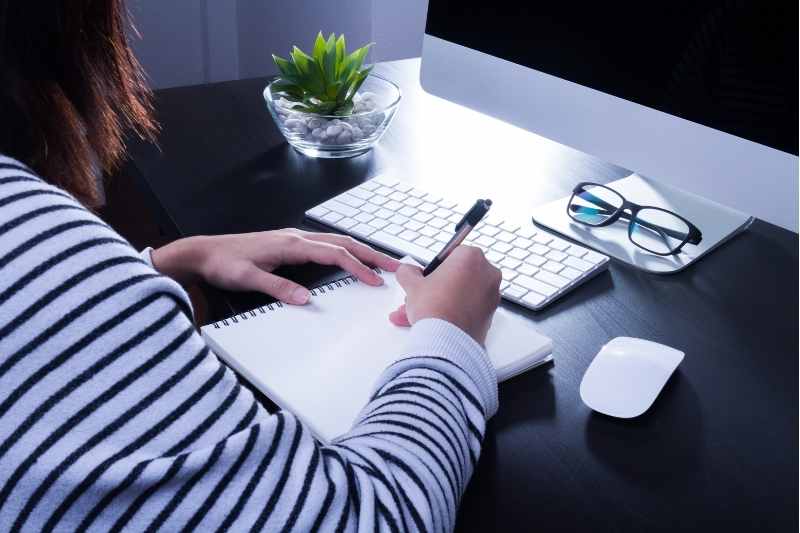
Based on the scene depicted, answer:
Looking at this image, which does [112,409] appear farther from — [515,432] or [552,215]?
[552,215]

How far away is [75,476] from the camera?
38 centimetres

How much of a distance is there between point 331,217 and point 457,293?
10.6 inches

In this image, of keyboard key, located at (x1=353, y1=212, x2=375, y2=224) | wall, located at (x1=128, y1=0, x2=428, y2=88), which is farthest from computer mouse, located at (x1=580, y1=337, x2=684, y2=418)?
wall, located at (x1=128, y1=0, x2=428, y2=88)

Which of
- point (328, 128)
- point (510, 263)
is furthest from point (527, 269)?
point (328, 128)

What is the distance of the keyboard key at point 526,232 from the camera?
0.83 metres

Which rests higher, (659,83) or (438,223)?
(659,83)

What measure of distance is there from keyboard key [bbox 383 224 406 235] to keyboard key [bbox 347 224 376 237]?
15mm

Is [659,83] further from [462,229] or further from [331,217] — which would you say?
[331,217]

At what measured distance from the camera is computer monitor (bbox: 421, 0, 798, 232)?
2.27 ft

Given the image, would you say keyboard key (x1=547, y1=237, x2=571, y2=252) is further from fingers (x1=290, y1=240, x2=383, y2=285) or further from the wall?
the wall

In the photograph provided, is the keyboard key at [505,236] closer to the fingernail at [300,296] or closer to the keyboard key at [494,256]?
the keyboard key at [494,256]

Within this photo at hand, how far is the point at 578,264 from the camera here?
0.78m

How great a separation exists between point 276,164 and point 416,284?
399 mm

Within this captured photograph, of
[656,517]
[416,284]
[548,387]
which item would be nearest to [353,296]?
[416,284]
